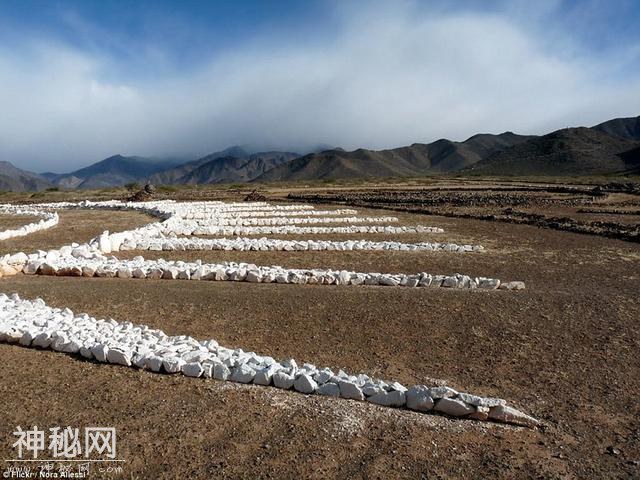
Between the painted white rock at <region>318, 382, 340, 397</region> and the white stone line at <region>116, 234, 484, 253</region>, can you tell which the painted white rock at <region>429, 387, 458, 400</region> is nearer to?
the painted white rock at <region>318, 382, 340, 397</region>

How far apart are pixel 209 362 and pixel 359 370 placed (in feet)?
5.99

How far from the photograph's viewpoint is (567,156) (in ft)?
392

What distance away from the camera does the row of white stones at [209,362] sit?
5.21m

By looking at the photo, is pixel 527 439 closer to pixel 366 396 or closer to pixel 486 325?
pixel 366 396

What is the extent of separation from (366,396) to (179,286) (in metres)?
5.90

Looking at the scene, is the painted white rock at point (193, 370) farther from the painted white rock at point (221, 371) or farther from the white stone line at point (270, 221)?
the white stone line at point (270, 221)

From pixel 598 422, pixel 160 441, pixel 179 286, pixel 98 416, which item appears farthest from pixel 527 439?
A: pixel 179 286

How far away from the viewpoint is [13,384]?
5.71 meters

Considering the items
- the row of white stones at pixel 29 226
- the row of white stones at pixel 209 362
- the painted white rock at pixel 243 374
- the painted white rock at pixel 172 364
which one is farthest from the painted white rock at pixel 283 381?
the row of white stones at pixel 29 226

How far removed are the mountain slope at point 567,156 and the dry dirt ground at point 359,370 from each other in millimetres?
106873

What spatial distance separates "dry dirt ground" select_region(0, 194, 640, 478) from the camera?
4.48 m

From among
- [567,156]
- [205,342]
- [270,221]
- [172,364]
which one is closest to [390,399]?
[172,364]

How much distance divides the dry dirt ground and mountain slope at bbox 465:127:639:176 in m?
107

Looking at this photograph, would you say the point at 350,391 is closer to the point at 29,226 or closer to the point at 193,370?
the point at 193,370
